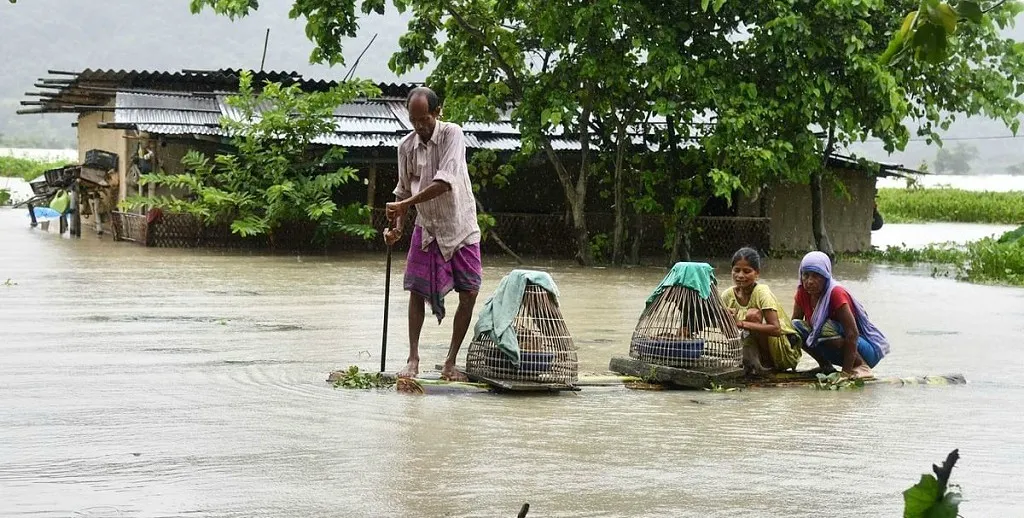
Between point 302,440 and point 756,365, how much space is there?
3.37 m

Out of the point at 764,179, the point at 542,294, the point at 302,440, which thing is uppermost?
the point at 764,179

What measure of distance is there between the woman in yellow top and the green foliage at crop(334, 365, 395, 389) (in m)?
2.16

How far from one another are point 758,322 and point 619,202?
1191 centimetres

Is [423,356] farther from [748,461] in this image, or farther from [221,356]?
[748,461]

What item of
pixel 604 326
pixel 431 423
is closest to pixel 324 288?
pixel 604 326

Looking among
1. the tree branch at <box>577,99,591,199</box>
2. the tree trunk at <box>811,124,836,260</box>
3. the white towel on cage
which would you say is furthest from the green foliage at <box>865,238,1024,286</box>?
the white towel on cage

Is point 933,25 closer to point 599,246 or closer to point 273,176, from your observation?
point 599,246

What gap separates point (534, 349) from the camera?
7195mm

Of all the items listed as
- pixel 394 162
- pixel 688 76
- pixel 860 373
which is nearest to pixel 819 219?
pixel 688 76

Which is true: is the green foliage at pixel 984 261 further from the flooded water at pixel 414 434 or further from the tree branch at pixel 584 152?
the flooded water at pixel 414 434

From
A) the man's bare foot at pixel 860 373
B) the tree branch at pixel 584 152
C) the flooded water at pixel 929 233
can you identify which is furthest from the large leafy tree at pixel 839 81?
the man's bare foot at pixel 860 373

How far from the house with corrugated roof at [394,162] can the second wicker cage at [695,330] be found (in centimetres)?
1271

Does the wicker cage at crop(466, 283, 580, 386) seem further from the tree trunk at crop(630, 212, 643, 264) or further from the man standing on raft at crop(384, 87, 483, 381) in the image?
the tree trunk at crop(630, 212, 643, 264)

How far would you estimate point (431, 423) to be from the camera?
6.23 meters
